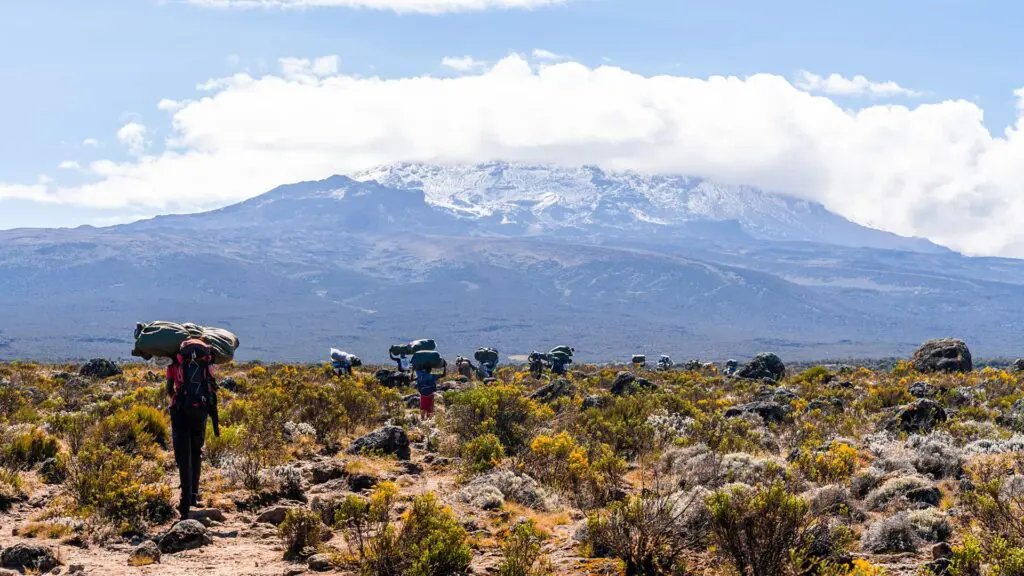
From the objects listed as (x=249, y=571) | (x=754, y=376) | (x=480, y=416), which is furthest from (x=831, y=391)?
(x=249, y=571)

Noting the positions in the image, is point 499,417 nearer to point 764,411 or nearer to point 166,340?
point 764,411

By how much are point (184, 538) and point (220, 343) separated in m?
2.99

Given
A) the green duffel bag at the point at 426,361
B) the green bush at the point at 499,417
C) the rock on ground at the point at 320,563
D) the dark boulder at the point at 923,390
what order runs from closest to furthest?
the rock on ground at the point at 320,563 < the green bush at the point at 499,417 < the green duffel bag at the point at 426,361 < the dark boulder at the point at 923,390

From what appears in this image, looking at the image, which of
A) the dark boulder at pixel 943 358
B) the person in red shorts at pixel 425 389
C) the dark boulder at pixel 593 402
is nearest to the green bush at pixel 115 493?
the person in red shorts at pixel 425 389

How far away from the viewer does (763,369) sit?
109ft

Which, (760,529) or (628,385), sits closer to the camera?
(760,529)

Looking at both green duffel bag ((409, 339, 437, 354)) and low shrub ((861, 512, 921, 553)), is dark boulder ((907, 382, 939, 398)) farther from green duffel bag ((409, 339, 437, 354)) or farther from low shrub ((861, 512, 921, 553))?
low shrub ((861, 512, 921, 553))

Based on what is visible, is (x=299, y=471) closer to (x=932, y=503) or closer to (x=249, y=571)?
(x=249, y=571)

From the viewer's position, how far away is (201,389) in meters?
10.2

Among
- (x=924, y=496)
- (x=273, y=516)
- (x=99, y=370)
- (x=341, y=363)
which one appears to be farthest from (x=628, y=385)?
(x=99, y=370)

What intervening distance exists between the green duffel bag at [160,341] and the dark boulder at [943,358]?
28749 mm

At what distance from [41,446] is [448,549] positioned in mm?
7764

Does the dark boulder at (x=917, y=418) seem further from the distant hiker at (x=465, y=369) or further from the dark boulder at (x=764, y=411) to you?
the distant hiker at (x=465, y=369)

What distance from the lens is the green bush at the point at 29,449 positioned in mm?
11766
